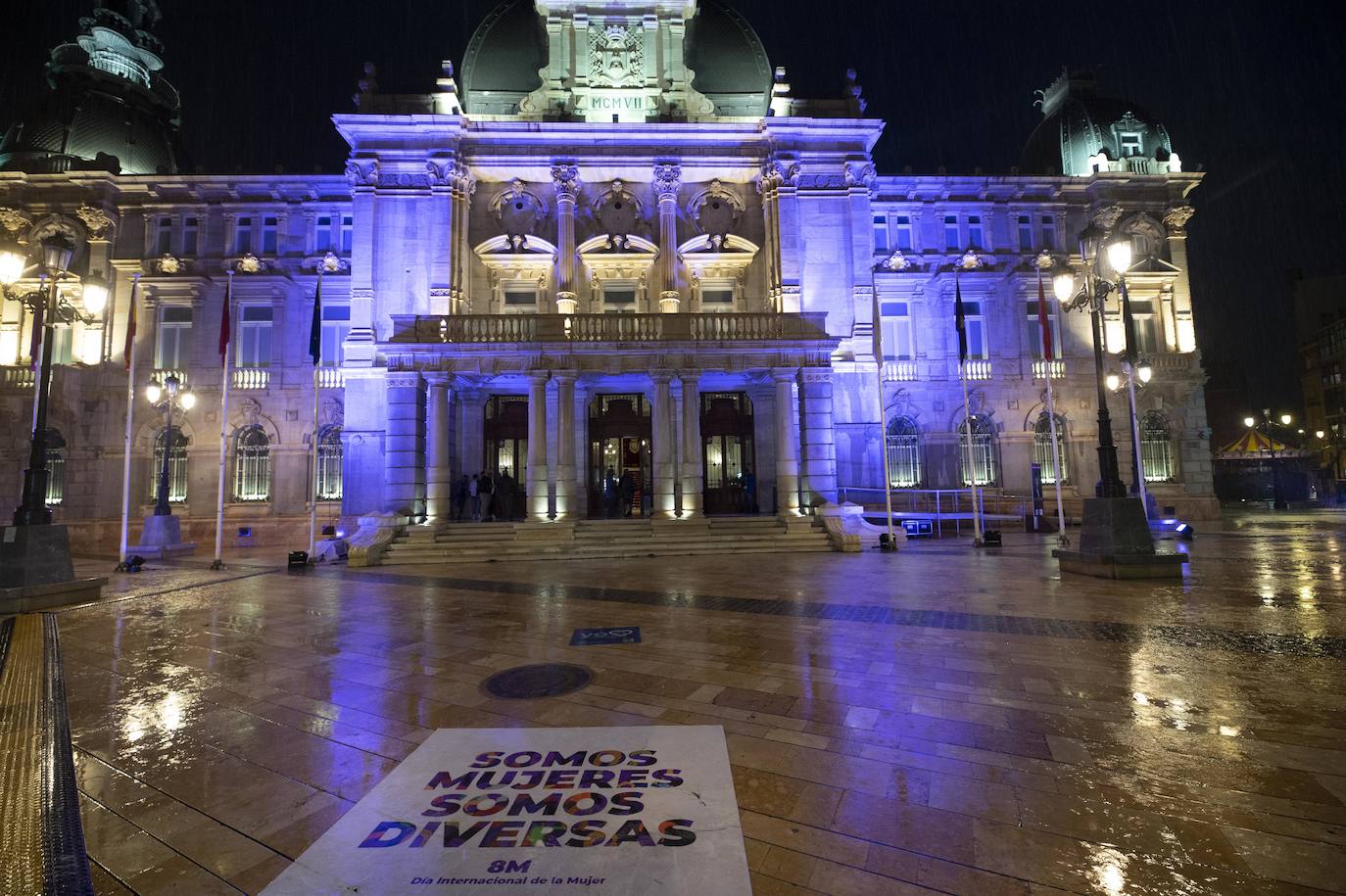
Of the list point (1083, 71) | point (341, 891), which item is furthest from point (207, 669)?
point (1083, 71)

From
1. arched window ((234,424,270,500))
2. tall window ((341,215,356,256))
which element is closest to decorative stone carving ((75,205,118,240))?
tall window ((341,215,356,256))

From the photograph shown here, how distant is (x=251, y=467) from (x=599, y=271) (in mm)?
17820

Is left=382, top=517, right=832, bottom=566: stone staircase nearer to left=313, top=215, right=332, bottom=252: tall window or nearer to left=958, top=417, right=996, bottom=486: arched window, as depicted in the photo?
left=958, top=417, right=996, bottom=486: arched window

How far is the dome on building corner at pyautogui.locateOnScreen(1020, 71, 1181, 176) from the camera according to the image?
101 feet

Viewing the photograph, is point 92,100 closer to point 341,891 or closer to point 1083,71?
point 341,891

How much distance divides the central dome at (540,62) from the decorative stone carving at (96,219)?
55.1 ft

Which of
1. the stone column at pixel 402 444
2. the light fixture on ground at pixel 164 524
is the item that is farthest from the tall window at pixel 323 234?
the stone column at pixel 402 444

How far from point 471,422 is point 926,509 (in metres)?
20.5

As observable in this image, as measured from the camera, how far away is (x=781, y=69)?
27.2m

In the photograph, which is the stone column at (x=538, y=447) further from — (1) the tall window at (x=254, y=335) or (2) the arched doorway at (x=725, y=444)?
(1) the tall window at (x=254, y=335)

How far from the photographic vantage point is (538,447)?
21.7 metres

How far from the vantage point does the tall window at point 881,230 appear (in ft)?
96.6

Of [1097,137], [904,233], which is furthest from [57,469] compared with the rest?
→ [1097,137]

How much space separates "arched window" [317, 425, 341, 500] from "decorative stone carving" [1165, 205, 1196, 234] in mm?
40937
